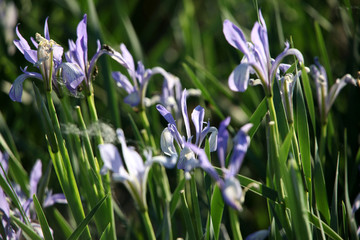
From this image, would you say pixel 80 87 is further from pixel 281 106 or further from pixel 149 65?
pixel 149 65

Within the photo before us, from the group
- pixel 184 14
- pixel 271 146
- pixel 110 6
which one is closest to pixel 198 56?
pixel 184 14

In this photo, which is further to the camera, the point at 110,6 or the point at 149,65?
the point at 110,6

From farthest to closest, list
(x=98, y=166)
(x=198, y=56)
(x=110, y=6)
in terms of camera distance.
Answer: (x=110, y=6) < (x=198, y=56) < (x=98, y=166)

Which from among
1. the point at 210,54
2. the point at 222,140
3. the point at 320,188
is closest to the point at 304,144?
the point at 320,188

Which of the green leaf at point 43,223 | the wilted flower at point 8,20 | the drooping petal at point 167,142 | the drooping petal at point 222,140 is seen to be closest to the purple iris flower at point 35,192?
the green leaf at point 43,223

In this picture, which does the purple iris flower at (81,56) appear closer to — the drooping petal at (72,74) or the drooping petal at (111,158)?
the drooping petal at (72,74)

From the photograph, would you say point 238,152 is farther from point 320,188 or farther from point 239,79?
point 320,188

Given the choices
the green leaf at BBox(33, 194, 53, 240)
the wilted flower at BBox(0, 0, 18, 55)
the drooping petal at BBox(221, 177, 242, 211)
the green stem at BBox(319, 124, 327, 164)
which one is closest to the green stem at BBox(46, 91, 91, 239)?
the green leaf at BBox(33, 194, 53, 240)
